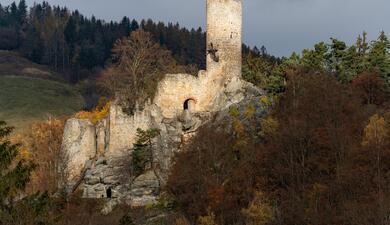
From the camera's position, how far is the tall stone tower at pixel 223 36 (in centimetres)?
3853

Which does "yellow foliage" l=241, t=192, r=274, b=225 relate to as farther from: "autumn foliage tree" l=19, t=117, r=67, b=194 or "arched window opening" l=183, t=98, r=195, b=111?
"autumn foliage tree" l=19, t=117, r=67, b=194

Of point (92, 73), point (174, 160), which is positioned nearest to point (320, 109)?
point (174, 160)

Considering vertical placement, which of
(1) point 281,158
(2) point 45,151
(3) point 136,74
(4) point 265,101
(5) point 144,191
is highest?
(3) point 136,74

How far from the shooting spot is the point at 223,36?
38656mm

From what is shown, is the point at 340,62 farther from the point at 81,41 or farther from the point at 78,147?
the point at 81,41

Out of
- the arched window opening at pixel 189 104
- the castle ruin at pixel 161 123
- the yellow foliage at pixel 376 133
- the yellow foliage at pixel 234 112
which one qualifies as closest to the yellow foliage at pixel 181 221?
the castle ruin at pixel 161 123

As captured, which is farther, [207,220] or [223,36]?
[223,36]

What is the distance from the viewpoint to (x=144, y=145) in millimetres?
35906

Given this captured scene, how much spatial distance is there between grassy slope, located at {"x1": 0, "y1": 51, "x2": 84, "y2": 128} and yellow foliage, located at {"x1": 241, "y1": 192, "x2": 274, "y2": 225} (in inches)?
1712

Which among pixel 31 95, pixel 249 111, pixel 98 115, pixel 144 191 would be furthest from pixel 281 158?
pixel 31 95

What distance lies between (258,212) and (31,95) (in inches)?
2200

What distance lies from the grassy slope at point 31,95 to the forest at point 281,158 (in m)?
28.9

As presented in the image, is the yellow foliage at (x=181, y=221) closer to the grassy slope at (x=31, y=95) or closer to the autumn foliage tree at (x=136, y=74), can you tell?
the autumn foliage tree at (x=136, y=74)

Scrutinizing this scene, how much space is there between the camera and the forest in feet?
90.5
